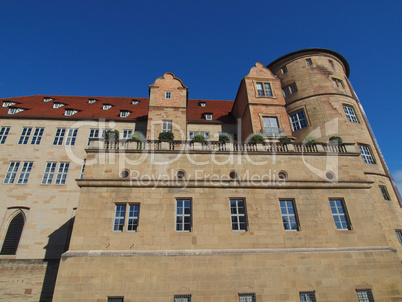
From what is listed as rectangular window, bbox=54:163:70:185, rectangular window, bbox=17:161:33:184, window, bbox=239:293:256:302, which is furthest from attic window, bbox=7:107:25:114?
window, bbox=239:293:256:302

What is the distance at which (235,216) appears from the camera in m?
14.1

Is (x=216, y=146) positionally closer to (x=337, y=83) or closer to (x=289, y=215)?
(x=289, y=215)

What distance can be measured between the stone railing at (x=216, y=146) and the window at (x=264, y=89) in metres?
8.06

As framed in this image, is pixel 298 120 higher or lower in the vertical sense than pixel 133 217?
higher

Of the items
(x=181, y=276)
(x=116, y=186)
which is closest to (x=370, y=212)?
(x=181, y=276)

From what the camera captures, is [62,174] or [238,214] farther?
[62,174]

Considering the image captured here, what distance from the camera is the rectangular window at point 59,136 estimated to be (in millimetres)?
23531

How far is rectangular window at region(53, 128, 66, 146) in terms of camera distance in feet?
77.2

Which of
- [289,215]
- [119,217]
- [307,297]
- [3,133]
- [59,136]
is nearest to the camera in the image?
[307,297]

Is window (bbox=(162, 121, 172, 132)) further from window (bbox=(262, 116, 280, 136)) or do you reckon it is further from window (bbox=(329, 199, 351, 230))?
window (bbox=(329, 199, 351, 230))

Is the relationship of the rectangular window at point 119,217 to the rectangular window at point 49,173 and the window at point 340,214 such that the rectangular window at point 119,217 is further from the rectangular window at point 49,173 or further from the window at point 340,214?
the window at point 340,214

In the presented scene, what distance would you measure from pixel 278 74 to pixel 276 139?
10.1m

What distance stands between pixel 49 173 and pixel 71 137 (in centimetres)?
405

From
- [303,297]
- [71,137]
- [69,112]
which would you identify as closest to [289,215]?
[303,297]
